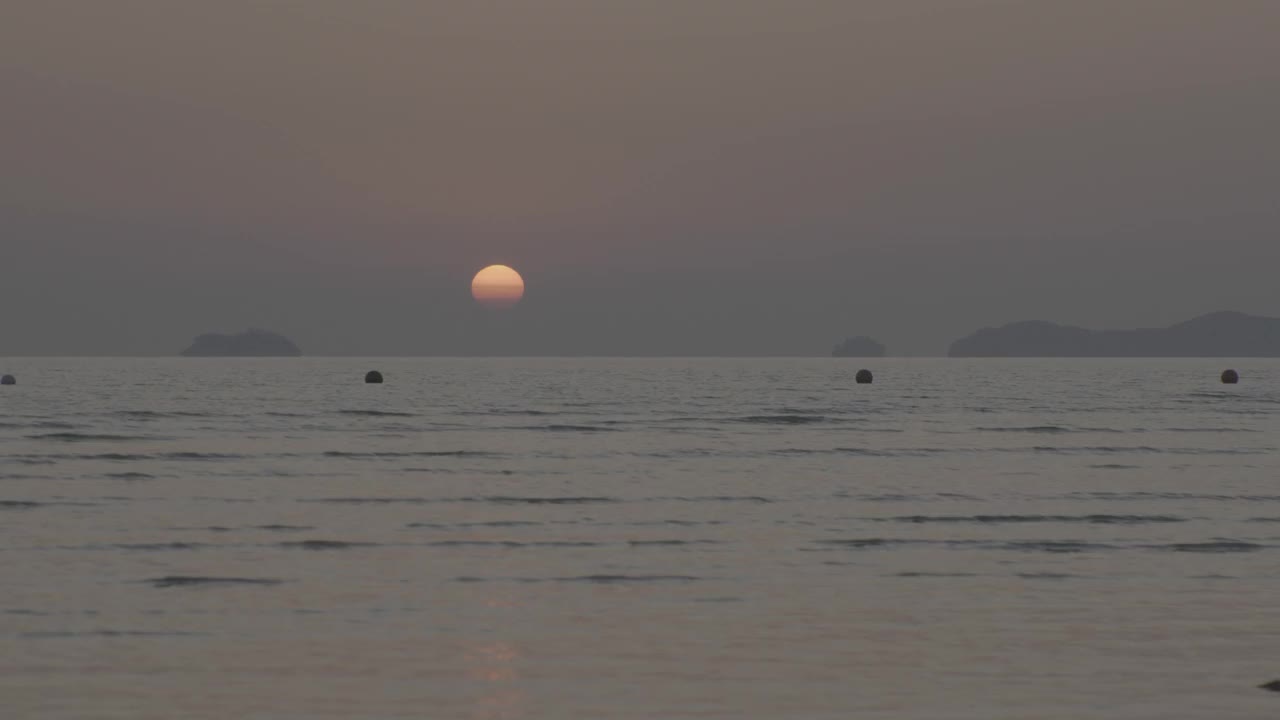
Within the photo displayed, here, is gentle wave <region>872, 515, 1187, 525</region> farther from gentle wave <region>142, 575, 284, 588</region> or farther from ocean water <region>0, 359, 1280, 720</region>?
gentle wave <region>142, 575, 284, 588</region>

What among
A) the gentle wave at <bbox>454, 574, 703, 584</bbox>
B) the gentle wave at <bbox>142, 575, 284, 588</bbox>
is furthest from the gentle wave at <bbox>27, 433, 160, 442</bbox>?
the gentle wave at <bbox>454, 574, 703, 584</bbox>

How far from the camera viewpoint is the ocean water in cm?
1460

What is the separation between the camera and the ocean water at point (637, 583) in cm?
1460

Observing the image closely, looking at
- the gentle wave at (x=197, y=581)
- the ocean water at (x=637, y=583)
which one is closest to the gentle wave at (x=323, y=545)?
the ocean water at (x=637, y=583)

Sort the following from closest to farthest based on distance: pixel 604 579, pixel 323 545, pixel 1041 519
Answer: pixel 604 579
pixel 323 545
pixel 1041 519

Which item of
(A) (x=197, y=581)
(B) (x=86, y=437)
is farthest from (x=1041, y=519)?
(B) (x=86, y=437)

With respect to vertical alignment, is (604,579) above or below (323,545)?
below

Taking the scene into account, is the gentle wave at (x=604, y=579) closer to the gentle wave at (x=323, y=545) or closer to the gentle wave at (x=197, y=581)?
the gentle wave at (x=197, y=581)

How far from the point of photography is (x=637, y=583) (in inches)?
869

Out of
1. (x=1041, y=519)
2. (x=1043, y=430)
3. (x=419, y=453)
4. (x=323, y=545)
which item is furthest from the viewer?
(x=1043, y=430)

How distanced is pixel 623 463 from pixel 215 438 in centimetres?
1985

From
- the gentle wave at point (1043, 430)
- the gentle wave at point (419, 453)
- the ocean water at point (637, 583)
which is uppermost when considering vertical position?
the gentle wave at point (1043, 430)

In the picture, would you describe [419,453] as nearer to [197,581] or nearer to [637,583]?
[197,581]

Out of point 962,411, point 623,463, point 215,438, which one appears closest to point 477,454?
point 623,463
